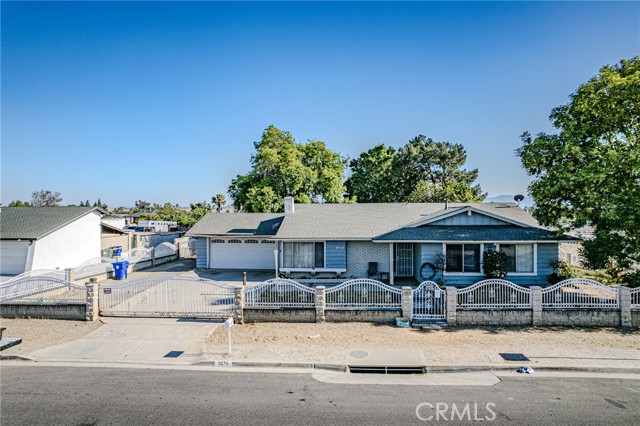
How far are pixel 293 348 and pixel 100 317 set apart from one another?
328 inches

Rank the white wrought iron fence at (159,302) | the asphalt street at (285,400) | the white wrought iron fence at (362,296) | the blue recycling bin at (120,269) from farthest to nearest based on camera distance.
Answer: the blue recycling bin at (120,269) < the white wrought iron fence at (159,302) < the white wrought iron fence at (362,296) < the asphalt street at (285,400)

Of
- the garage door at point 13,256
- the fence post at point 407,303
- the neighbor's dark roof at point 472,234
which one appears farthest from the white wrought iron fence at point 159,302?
the garage door at point 13,256

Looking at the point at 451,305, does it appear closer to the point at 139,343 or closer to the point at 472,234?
the point at 472,234

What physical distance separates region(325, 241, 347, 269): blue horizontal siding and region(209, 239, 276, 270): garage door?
601 centimetres

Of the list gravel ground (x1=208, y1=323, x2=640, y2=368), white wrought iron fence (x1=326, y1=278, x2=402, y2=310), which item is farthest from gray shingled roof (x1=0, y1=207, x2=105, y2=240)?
white wrought iron fence (x1=326, y1=278, x2=402, y2=310)

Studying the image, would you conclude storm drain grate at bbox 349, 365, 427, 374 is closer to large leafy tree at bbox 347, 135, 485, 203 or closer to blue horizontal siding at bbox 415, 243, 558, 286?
blue horizontal siding at bbox 415, 243, 558, 286

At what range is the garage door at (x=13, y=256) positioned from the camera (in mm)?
21766

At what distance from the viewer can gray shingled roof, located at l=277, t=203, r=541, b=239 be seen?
2031cm

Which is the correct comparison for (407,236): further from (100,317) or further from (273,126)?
(273,126)

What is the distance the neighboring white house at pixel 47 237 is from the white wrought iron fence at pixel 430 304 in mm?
21613

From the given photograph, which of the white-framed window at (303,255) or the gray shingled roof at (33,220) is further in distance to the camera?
the gray shingled roof at (33,220)

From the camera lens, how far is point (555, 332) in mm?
12586

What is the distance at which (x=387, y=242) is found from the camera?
1916 cm

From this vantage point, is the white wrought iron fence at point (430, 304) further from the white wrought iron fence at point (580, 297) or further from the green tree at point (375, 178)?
the green tree at point (375, 178)
